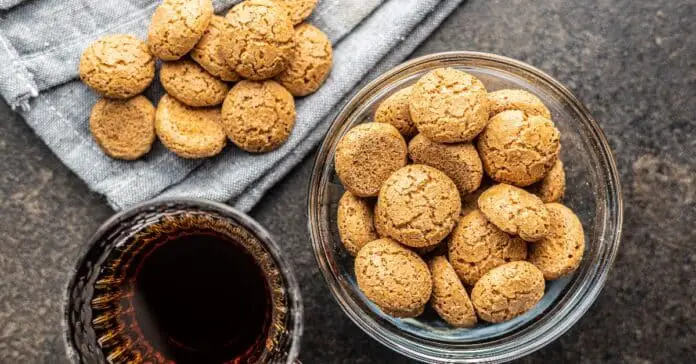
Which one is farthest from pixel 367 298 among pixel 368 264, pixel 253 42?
pixel 253 42

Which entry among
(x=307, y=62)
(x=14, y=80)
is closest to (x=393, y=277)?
(x=307, y=62)

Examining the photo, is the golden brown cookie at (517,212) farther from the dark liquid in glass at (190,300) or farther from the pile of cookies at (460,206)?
the dark liquid in glass at (190,300)

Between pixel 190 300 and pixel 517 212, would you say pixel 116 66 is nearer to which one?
pixel 190 300

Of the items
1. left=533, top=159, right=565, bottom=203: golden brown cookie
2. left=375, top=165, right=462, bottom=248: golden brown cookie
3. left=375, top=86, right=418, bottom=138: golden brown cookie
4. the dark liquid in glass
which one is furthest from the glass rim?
left=533, top=159, right=565, bottom=203: golden brown cookie

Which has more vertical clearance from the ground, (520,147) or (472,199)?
(520,147)

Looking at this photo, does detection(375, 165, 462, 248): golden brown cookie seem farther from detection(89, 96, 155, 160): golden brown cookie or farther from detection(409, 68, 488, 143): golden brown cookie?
detection(89, 96, 155, 160): golden brown cookie

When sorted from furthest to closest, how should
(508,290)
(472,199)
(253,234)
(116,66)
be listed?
(116,66)
(472,199)
(508,290)
(253,234)
